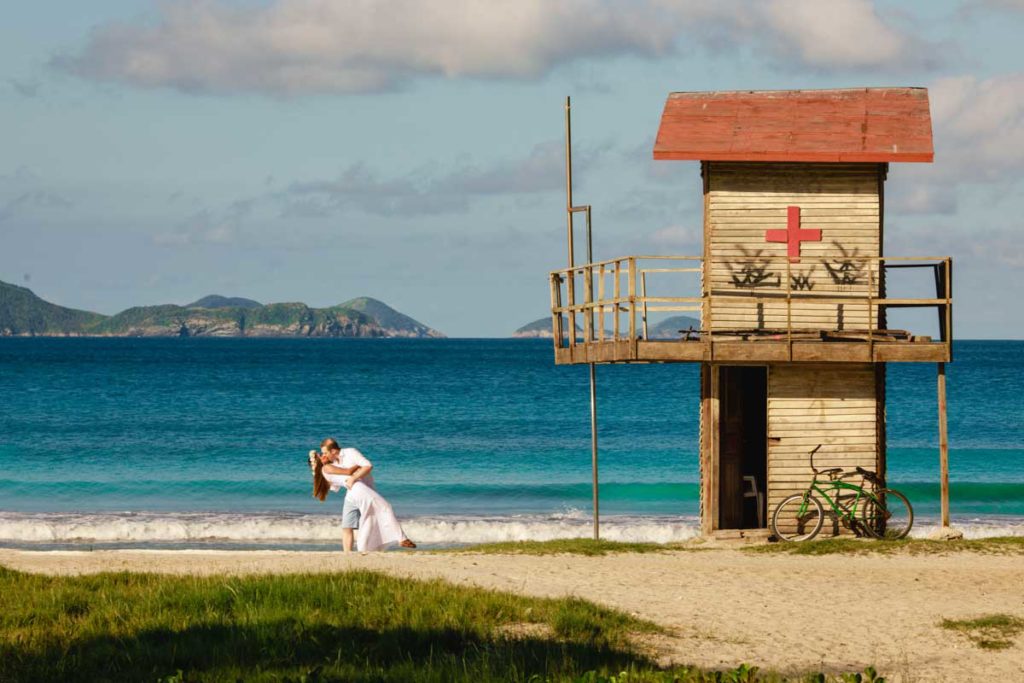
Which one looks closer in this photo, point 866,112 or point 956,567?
point 956,567

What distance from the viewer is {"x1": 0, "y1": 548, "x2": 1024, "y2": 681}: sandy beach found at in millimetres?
15562

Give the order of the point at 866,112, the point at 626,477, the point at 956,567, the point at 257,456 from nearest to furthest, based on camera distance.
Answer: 1. the point at 956,567
2. the point at 866,112
3. the point at 626,477
4. the point at 257,456

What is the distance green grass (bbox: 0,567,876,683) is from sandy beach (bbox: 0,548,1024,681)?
1087 millimetres

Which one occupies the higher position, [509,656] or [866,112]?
[866,112]

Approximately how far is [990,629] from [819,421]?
8.91 meters

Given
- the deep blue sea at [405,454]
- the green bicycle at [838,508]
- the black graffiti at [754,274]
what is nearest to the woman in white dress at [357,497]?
the green bicycle at [838,508]

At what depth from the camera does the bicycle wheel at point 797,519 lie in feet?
83.4

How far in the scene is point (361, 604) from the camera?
54.9 ft

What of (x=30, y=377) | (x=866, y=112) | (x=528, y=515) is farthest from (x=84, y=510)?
(x=30, y=377)

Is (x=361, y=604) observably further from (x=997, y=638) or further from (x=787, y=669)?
(x=997, y=638)

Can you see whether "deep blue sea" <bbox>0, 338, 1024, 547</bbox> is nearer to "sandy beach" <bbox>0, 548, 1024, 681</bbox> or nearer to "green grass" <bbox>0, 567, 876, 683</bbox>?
"sandy beach" <bbox>0, 548, 1024, 681</bbox>

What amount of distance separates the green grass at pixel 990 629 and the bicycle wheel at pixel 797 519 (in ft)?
24.6

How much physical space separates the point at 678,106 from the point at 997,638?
13.7 m

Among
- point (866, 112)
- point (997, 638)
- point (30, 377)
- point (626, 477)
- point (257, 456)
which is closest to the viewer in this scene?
point (997, 638)
